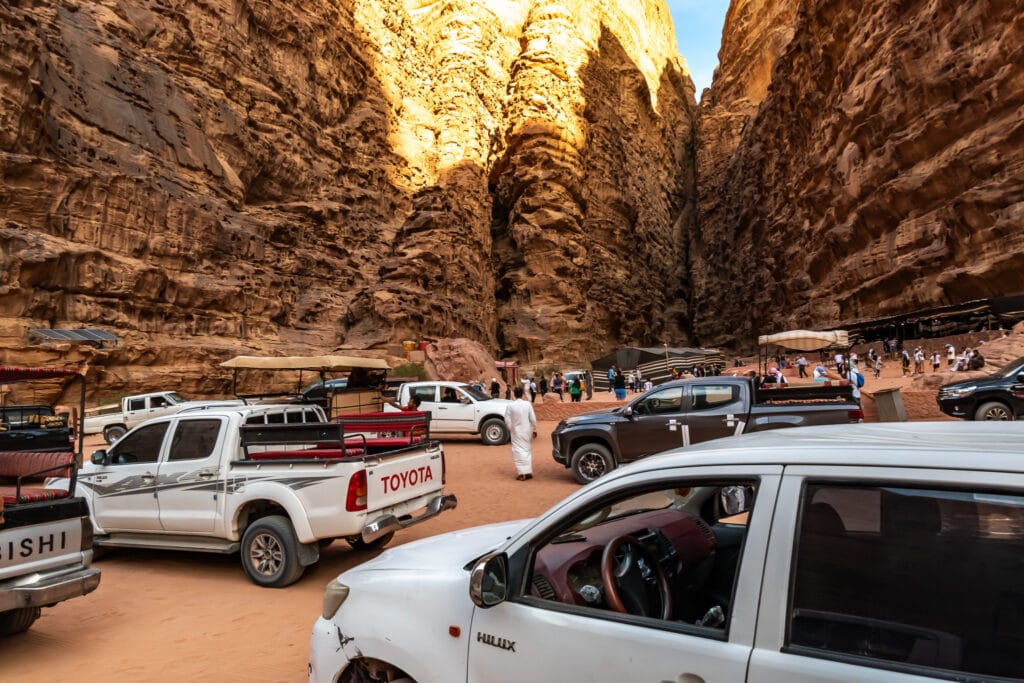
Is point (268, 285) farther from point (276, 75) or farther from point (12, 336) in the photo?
point (276, 75)

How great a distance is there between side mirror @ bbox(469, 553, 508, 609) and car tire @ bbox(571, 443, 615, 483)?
7792 millimetres

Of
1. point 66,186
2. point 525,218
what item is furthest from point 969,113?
point 66,186

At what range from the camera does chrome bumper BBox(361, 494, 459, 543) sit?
5.25 metres

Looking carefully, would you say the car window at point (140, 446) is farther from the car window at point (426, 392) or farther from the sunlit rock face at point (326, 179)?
the sunlit rock face at point (326, 179)

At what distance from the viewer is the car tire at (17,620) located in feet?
14.5

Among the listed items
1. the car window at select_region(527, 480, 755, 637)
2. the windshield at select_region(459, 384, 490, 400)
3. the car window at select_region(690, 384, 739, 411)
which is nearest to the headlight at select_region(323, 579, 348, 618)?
the car window at select_region(527, 480, 755, 637)

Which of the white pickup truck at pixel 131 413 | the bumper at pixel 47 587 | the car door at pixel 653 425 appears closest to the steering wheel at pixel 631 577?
the bumper at pixel 47 587

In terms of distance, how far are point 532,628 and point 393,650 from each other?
760mm

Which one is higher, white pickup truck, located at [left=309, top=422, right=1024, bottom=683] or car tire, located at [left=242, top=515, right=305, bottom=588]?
white pickup truck, located at [left=309, top=422, right=1024, bottom=683]

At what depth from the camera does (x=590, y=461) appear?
986 centimetres

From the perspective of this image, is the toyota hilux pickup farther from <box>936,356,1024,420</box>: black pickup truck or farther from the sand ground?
<box>936,356,1024,420</box>: black pickup truck

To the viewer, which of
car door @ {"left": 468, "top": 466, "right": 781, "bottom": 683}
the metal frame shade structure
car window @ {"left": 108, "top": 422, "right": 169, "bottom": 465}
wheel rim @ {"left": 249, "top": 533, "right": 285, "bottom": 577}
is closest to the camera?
car door @ {"left": 468, "top": 466, "right": 781, "bottom": 683}

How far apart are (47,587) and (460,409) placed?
1210 cm

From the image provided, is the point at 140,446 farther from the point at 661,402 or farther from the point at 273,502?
the point at 661,402
